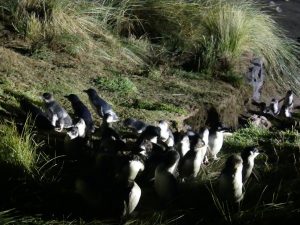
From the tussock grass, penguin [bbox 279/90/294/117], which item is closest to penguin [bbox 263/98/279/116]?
penguin [bbox 279/90/294/117]

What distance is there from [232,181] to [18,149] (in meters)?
1.82

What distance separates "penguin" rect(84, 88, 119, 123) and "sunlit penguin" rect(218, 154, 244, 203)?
4.95 ft

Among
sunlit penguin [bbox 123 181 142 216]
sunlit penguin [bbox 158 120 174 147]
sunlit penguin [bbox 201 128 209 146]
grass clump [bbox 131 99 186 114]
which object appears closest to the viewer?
sunlit penguin [bbox 123 181 142 216]

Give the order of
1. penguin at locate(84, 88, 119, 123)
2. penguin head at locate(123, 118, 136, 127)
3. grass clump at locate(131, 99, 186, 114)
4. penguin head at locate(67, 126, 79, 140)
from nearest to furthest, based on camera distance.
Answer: penguin head at locate(67, 126, 79, 140), penguin at locate(84, 88, 119, 123), penguin head at locate(123, 118, 136, 127), grass clump at locate(131, 99, 186, 114)

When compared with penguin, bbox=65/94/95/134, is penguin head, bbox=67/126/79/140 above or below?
above

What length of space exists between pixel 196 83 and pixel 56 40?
197cm

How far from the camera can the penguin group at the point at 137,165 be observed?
521 cm

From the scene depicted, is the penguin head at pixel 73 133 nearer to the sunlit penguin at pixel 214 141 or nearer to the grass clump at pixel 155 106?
the sunlit penguin at pixel 214 141

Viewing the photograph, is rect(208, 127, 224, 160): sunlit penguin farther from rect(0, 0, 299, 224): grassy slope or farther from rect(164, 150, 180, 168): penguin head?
rect(164, 150, 180, 168): penguin head

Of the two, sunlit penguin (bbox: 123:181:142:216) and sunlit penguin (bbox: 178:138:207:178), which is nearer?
sunlit penguin (bbox: 123:181:142:216)

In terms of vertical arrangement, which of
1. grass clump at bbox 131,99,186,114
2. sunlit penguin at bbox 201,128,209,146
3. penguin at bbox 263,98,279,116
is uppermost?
sunlit penguin at bbox 201,128,209,146

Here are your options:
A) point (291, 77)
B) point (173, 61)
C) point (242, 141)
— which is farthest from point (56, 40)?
point (291, 77)

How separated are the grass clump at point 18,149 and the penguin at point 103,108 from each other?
84 cm

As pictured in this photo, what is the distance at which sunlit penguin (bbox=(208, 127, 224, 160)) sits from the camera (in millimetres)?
7082
